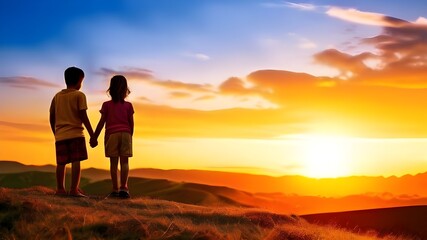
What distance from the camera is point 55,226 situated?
8.48 m

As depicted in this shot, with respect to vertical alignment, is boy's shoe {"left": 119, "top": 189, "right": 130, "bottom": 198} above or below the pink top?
below

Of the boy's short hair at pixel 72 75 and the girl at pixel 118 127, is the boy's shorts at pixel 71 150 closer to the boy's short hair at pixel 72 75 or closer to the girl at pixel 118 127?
the girl at pixel 118 127

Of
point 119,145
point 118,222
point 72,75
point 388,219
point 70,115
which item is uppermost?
point 72,75

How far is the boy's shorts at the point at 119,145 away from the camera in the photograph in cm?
1362

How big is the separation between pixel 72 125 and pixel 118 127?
1163mm

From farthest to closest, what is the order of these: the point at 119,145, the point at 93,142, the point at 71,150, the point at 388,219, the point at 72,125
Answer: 1. the point at 388,219
2. the point at 119,145
3. the point at 93,142
4. the point at 72,125
5. the point at 71,150

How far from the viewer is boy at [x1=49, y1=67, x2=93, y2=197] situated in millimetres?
12883

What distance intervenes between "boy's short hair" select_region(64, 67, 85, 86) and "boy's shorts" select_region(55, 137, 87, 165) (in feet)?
4.41

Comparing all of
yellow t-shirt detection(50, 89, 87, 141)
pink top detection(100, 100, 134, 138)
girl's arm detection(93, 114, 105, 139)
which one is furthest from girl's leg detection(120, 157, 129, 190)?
yellow t-shirt detection(50, 89, 87, 141)

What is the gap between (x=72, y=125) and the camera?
510 inches

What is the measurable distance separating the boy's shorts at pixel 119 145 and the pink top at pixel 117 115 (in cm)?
12

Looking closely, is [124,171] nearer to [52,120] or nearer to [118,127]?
[118,127]

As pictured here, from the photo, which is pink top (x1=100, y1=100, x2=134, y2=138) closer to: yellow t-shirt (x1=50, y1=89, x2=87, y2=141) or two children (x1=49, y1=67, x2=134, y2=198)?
two children (x1=49, y1=67, x2=134, y2=198)

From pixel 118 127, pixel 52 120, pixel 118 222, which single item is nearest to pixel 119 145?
pixel 118 127
